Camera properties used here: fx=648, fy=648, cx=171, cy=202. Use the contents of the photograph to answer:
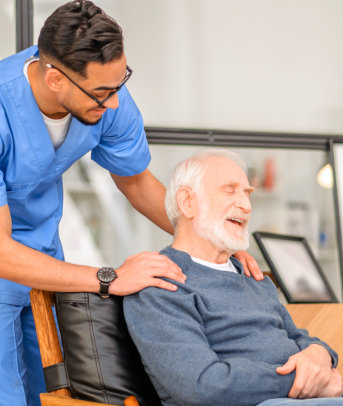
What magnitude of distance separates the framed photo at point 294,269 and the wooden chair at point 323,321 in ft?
0.64

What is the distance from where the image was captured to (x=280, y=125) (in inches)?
140

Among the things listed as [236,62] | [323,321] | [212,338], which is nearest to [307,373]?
[212,338]

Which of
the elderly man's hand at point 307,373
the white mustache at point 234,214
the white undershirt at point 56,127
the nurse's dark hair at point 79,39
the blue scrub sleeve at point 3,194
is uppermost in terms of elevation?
the nurse's dark hair at point 79,39

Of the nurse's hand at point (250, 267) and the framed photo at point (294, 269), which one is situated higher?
the nurse's hand at point (250, 267)

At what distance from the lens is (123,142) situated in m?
2.19

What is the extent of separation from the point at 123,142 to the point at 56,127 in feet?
1.08

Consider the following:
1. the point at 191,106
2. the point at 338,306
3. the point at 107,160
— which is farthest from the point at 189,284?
the point at 191,106

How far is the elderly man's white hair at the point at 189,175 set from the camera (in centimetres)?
192

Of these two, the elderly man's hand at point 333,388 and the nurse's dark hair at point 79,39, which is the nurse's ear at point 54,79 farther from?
the elderly man's hand at point 333,388

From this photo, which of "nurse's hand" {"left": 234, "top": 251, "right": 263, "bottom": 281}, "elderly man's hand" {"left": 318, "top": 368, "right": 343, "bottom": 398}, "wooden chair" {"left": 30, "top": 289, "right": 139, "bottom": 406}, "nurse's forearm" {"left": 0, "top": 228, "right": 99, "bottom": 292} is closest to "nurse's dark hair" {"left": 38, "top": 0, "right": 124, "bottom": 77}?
"nurse's forearm" {"left": 0, "top": 228, "right": 99, "bottom": 292}

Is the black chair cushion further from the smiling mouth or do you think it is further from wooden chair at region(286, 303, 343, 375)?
wooden chair at region(286, 303, 343, 375)

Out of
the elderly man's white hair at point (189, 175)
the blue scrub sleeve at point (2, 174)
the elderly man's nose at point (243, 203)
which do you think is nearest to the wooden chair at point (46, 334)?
the blue scrub sleeve at point (2, 174)

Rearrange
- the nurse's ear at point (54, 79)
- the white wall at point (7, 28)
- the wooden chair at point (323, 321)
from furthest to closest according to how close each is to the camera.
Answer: the white wall at point (7, 28), the wooden chair at point (323, 321), the nurse's ear at point (54, 79)

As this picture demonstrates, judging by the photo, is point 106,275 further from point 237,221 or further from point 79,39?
point 79,39
